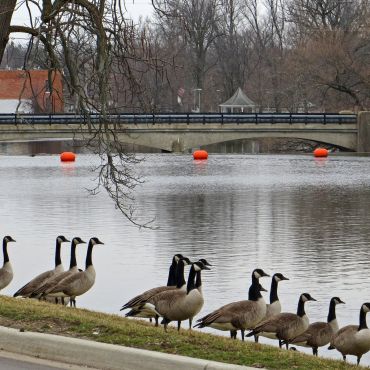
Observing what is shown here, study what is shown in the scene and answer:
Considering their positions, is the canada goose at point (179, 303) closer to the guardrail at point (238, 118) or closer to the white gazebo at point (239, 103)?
the guardrail at point (238, 118)

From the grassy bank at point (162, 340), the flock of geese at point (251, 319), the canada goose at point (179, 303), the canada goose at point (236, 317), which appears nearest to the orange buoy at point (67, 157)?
the flock of geese at point (251, 319)

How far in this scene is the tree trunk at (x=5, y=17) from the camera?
18.0 meters

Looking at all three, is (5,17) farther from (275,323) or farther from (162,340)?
(162,340)

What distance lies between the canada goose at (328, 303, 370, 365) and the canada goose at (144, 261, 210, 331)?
5.88 ft

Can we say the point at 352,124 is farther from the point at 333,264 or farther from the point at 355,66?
the point at 333,264

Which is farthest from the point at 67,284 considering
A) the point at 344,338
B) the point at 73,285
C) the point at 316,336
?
the point at 344,338

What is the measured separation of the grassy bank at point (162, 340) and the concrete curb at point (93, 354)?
45 centimetres

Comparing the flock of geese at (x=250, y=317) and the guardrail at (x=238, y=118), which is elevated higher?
the guardrail at (x=238, y=118)

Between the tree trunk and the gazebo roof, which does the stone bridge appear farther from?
the tree trunk

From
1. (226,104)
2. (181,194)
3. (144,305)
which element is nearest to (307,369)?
(144,305)

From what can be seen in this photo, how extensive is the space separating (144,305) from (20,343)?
3.93m

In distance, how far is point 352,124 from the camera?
87.6 metres

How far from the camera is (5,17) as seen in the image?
18.2 m

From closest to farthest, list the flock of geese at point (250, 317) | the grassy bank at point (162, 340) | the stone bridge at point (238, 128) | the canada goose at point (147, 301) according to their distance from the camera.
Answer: the grassy bank at point (162, 340) < the flock of geese at point (250, 317) < the canada goose at point (147, 301) < the stone bridge at point (238, 128)
